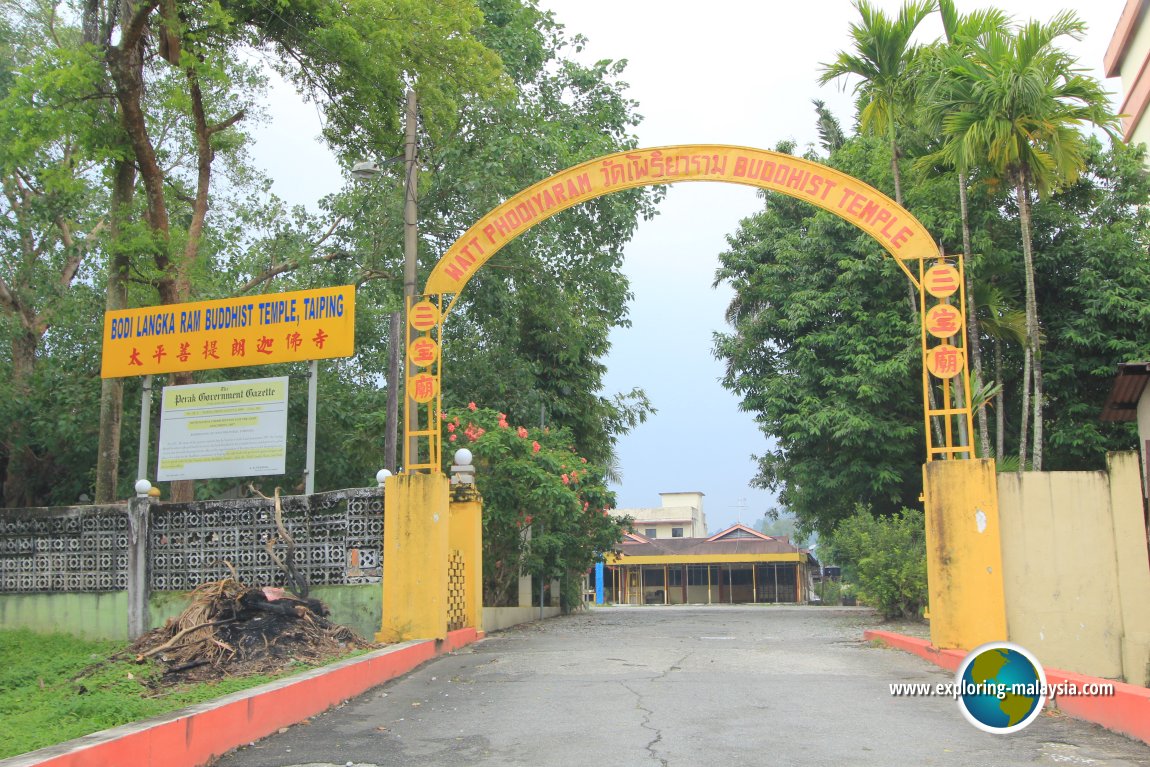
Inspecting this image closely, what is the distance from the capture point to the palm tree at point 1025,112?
1316 cm

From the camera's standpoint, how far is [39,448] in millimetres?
19641

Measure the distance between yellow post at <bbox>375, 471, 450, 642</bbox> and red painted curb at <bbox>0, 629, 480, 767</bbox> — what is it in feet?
4.45

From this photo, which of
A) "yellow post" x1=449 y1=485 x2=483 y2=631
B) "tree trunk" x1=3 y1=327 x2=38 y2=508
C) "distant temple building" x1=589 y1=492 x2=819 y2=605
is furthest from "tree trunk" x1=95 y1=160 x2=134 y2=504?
"distant temple building" x1=589 y1=492 x2=819 y2=605

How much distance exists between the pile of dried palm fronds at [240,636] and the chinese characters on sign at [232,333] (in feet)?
10.6

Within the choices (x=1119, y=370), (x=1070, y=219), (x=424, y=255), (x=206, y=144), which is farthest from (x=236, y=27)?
(x=1070, y=219)

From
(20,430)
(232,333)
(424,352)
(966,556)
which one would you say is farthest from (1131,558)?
(20,430)

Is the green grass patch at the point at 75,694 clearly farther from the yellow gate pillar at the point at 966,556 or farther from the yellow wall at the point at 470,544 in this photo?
the yellow gate pillar at the point at 966,556

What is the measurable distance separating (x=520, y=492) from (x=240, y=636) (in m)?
8.24

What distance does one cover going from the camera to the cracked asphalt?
20.7ft

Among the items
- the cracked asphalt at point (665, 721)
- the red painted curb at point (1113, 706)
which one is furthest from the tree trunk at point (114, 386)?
the red painted curb at point (1113, 706)

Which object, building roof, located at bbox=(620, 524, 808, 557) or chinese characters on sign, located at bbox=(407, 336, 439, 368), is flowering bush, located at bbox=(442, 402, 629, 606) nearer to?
chinese characters on sign, located at bbox=(407, 336, 439, 368)

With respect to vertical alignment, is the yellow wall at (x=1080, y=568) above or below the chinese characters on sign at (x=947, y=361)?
below

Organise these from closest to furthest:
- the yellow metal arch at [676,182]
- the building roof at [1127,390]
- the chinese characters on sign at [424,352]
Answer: the building roof at [1127,390], the yellow metal arch at [676,182], the chinese characters on sign at [424,352]

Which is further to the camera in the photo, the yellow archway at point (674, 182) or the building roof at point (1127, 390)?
the yellow archway at point (674, 182)
